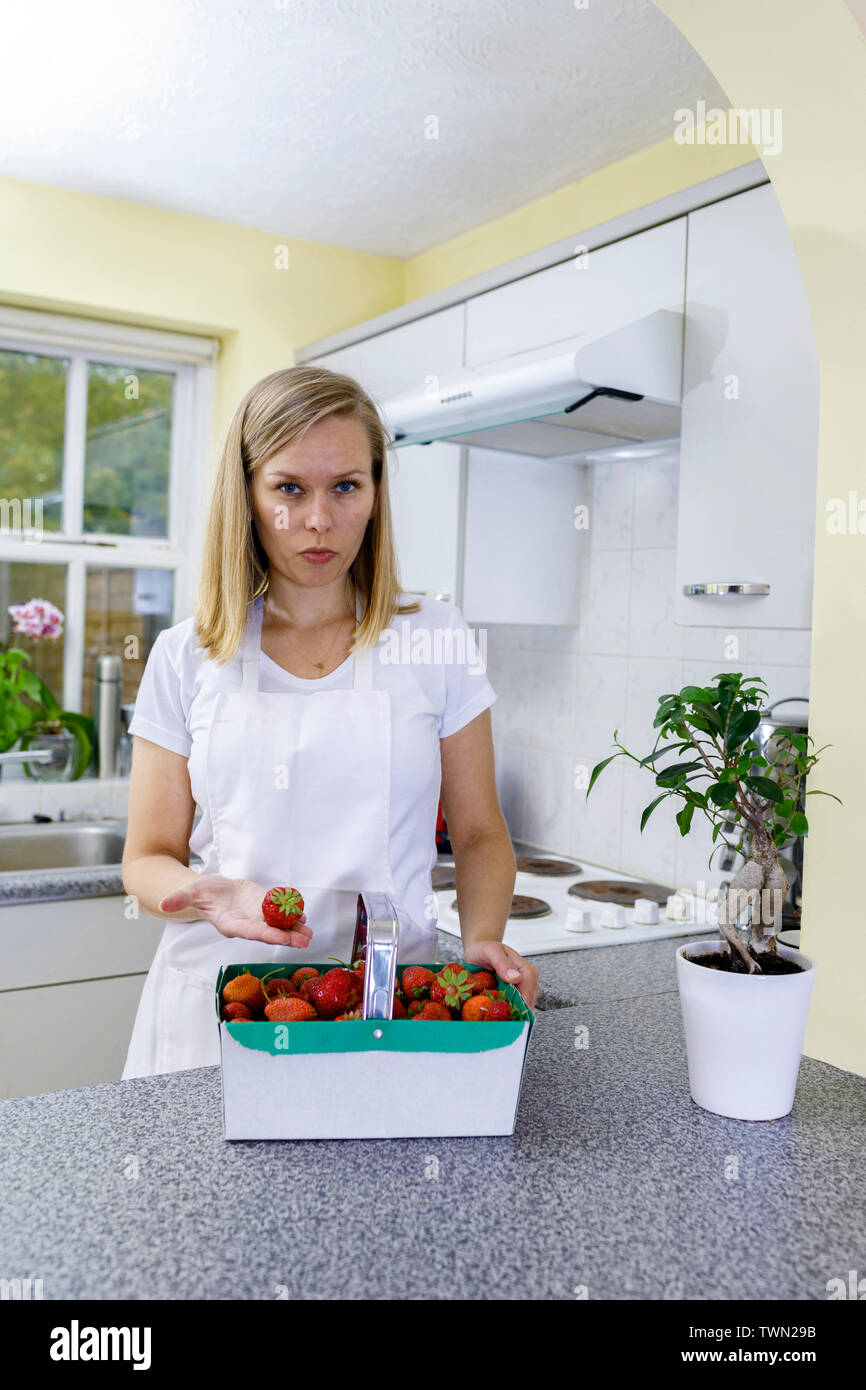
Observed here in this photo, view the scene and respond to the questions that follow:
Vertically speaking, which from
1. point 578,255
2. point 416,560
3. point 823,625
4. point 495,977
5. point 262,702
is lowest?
point 495,977

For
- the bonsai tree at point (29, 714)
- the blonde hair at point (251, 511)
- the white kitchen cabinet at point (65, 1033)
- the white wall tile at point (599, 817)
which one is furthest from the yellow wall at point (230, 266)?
the white kitchen cabinet at point (65, 1033)

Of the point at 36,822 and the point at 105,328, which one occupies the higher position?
the point at 105,328

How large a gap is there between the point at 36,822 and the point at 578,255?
5.70 ft

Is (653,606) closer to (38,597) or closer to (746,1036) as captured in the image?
(746,1036)

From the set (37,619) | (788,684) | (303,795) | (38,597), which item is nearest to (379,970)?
(303,795)

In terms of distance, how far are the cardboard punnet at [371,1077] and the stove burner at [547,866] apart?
1.39 m

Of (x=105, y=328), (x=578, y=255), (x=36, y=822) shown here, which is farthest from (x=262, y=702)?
(x=105, y=328)

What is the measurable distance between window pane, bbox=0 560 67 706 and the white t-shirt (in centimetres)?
167

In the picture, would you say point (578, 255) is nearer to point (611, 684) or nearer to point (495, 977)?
point (611, 684)

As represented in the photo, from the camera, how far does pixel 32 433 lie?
2.72 metres

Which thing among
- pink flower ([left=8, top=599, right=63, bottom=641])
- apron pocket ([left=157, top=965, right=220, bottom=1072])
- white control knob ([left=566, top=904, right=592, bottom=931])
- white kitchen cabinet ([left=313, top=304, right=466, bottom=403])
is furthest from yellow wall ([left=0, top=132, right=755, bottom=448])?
apron pocket ([left=157, top=965, right=220, bottom=1072])

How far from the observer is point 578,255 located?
6.09 feet

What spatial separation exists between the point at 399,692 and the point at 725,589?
0.60 meters

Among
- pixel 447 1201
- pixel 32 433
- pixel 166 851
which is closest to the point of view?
pixel 447 1201
